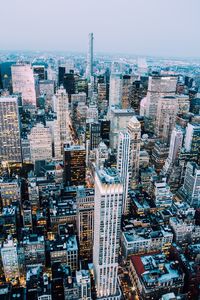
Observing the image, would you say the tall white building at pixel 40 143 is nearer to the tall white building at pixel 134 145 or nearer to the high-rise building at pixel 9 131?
the high-rise building at pixel 9 131

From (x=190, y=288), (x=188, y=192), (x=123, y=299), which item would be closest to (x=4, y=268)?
(x=123, y=299)

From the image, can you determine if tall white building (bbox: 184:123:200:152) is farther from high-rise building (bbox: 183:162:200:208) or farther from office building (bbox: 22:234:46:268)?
office building (bbox: 22:234:46:268)

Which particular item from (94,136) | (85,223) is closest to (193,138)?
(94,136)

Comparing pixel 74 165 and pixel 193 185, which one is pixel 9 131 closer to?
pixel 74 165

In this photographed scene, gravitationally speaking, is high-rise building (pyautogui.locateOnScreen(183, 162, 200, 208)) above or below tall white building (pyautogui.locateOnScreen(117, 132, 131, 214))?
below

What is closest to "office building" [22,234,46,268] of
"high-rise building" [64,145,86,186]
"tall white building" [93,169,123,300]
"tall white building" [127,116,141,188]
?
"tall white building" [93,169,123,300]

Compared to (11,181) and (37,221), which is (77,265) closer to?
(37,221)
